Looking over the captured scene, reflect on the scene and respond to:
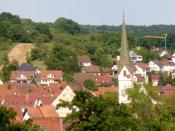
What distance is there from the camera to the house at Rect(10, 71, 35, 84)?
92.4 m

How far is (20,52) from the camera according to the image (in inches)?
4532

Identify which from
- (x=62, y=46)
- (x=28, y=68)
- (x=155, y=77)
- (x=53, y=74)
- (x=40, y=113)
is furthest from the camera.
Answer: (x=62, y=46)

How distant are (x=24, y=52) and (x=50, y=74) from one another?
956 inches

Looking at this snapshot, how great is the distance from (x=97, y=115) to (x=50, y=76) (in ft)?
208

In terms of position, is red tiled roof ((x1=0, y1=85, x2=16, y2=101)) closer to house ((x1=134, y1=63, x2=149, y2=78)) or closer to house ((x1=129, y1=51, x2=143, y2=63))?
house ((x1=134, y1=63, x2=149, y2=78))

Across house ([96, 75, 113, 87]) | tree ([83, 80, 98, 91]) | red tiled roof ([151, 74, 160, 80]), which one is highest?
tree ([83, 80, 98, 91])

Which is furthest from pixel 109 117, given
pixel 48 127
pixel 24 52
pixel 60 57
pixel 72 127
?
pixel 24 52

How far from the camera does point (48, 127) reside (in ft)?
130

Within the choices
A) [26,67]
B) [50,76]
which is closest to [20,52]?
[26,67]

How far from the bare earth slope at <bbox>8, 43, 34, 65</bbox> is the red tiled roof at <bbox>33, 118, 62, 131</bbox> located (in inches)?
2768

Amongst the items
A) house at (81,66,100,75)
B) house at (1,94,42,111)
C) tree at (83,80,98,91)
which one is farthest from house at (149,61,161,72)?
house at (1,94,42,111)

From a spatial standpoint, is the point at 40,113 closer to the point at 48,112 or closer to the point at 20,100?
the point at 48,112

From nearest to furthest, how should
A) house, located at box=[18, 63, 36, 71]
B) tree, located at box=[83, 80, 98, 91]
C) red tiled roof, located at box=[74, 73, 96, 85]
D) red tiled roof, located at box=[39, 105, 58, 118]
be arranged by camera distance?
red tiled roof, located at box=[39, 105, 58, 118] → tree, located at box=[83, 80, 98, 91] → red tiled roof, located at box=[74, 73, 96, 85] → house, located at box=[18, 63, 36, 71]

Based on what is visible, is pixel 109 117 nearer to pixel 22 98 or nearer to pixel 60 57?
pixel 22 98
